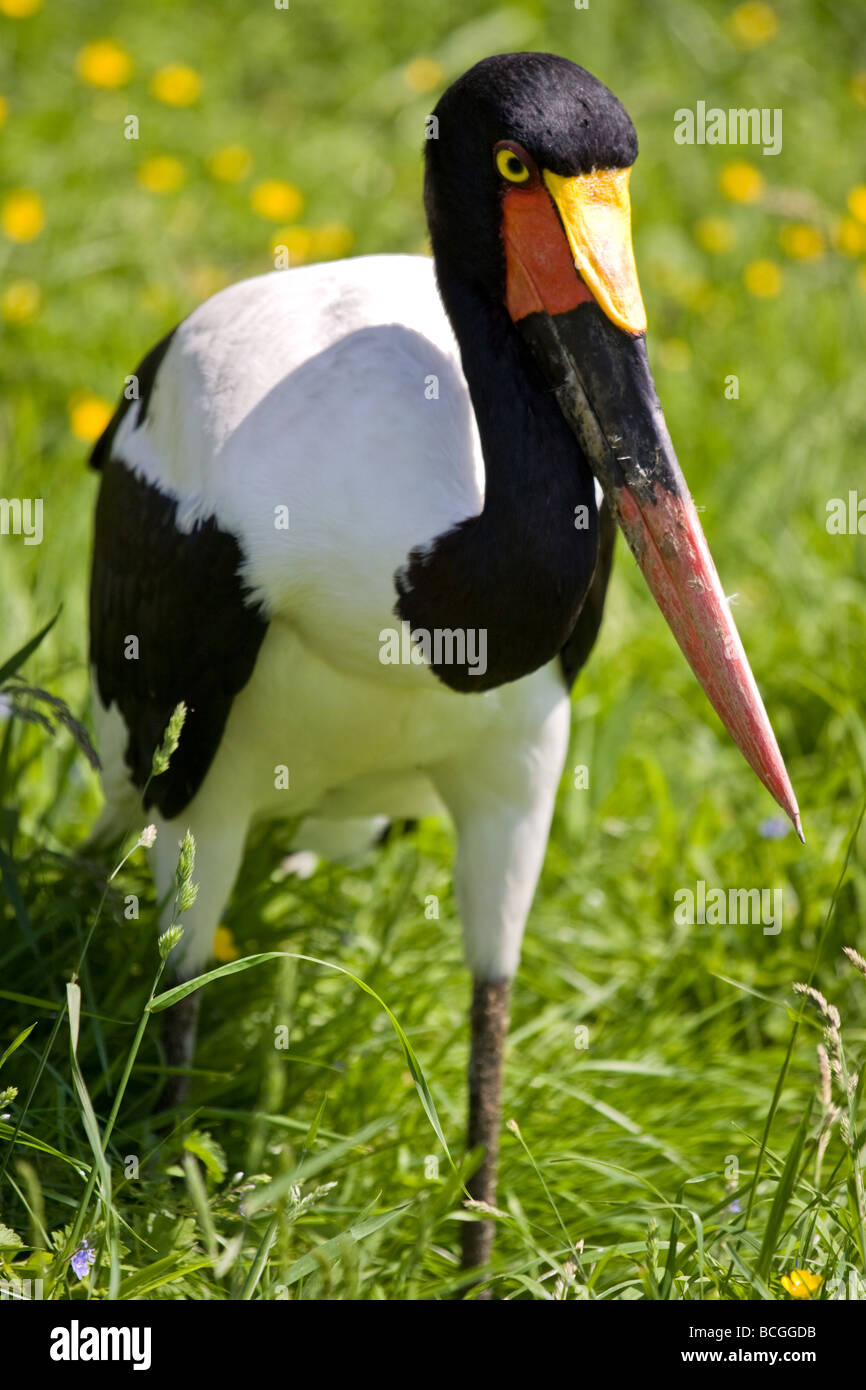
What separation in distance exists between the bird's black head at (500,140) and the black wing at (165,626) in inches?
25.0

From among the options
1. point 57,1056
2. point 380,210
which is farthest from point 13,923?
point 380,210

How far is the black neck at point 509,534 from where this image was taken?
113 inches

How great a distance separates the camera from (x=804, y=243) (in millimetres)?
6281

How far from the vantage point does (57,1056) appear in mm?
3334

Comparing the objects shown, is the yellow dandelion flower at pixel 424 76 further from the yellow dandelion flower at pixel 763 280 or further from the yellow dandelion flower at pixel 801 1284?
the yellow dandelion flower at pixel 801 1284

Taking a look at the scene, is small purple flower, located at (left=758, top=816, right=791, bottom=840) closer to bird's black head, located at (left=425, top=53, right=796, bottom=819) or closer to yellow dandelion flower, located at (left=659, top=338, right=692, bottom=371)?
bird's black head, located at (left=425, top=53, right=796, bottom=819)

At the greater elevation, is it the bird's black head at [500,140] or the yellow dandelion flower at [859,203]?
the yellow dandelion flower at [859,203]

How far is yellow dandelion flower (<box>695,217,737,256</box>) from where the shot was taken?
6500 mm

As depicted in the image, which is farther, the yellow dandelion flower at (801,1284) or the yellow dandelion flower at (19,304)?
the yellow dandelion flower at (19,304)

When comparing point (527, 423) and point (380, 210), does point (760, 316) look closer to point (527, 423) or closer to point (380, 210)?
point (380, 210)

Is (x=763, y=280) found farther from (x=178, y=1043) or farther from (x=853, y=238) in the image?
(x=178, y=1043)

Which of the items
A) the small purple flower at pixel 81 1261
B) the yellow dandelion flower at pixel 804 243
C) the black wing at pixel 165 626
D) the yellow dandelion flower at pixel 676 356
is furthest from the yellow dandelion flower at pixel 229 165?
the small purple flower at pixel 81 1261

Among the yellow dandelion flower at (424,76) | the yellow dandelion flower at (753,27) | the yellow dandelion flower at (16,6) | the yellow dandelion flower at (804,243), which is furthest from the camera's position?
the yellow dandelion flower at (753,27)

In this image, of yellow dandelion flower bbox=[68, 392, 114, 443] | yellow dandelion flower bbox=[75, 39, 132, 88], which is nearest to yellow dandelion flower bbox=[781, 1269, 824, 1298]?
Result: yellow dandelion flower bbox=[68, 392, 114, 443]
